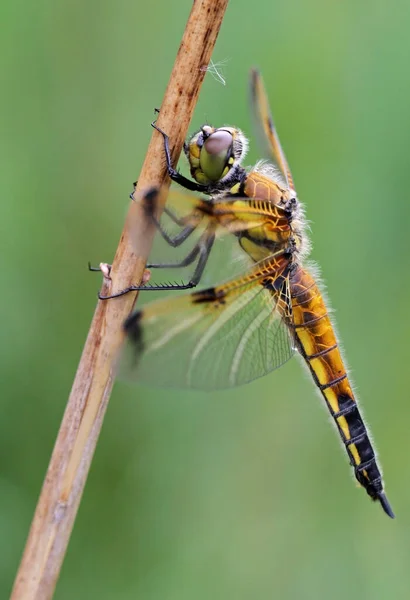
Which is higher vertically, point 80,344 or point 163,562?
point 80,344

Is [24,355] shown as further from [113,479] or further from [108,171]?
[108,171]

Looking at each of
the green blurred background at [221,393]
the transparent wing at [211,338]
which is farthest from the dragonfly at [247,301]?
the green blurred background at [221,393]

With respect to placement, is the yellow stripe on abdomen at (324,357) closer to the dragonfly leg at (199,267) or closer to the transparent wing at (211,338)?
the transparent wing at (211,338)

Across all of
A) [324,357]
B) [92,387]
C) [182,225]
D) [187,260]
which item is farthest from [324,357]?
[92,387]

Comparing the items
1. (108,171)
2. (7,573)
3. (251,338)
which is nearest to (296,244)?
(251,338)

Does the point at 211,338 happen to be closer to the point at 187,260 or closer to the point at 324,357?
the point at 187,260

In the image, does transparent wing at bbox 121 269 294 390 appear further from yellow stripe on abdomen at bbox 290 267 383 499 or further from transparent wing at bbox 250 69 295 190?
transparent wing at bbox 250 69 295 190
